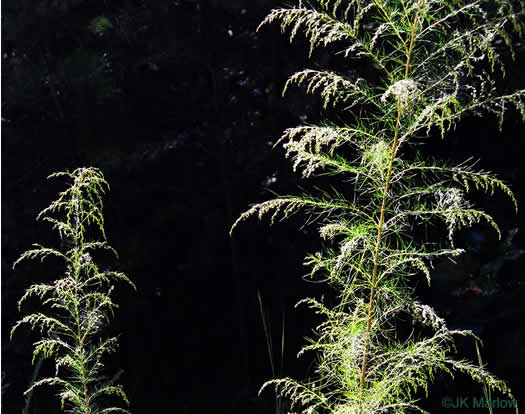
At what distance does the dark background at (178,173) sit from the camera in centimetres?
364

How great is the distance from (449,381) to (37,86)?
2946 mm

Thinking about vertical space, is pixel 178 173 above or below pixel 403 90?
above

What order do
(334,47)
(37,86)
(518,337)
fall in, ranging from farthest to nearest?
(37,86)
(334,47)
(518,337)

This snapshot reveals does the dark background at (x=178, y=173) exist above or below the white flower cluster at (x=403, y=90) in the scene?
above

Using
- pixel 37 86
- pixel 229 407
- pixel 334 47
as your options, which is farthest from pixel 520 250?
pixel 37 86

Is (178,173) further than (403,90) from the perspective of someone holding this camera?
Yes

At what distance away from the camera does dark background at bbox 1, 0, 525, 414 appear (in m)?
3.64

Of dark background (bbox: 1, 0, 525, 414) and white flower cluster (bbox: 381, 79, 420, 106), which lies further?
dark background (bbox: 1, 0, 525, 414)

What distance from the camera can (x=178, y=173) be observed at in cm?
391

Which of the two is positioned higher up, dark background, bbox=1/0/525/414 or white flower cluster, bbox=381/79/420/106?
dark background, bbox=1/0/525/414

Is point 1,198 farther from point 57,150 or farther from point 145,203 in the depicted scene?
point 145,203

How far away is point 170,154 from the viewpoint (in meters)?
3.85

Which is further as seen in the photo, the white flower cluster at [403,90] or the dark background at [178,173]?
the dark background at [178,173]

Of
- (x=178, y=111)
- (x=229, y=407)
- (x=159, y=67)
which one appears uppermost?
(x=159, y=67)
